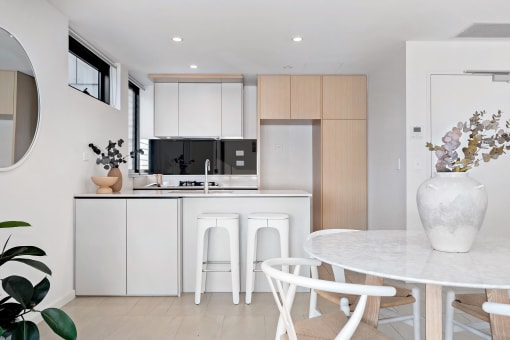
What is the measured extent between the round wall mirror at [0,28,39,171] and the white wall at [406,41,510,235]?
10.5 ft

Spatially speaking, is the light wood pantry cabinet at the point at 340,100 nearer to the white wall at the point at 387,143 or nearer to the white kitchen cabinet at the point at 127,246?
the white wall at the point at 387,143

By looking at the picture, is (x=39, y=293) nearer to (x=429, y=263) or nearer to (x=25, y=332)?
(x=25, y=332)

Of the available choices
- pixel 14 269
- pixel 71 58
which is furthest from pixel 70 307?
pixel 71 58

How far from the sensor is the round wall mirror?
2154mm

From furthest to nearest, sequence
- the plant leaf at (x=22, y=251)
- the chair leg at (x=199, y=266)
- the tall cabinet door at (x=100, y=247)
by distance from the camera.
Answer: the tall cabinet door at (x=100, y=247), the chair leg at (x=199, y=266), the plant leaf at (x=22, y=251)

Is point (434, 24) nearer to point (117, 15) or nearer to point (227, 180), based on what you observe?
point (117, 15)

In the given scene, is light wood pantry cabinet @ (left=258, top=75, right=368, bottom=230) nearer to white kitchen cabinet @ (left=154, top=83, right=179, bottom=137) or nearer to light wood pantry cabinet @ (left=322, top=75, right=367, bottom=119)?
light wood pantry cabinet @ (left=322, top=75, right=367, bottom=119)

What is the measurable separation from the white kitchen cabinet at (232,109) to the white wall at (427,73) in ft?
7.19

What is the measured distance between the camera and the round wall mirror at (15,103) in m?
2.15

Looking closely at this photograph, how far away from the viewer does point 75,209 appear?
10.1 ft

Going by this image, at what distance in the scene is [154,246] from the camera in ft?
10.1

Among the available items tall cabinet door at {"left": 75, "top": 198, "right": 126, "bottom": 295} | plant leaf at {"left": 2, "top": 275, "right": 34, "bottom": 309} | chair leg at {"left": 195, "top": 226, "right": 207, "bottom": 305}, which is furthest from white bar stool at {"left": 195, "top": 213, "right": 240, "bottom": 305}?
plant leaf at {"left": 2, "top": 275, "right": 34, "bottom": 309}

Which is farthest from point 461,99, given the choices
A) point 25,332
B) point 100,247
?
point 25,332

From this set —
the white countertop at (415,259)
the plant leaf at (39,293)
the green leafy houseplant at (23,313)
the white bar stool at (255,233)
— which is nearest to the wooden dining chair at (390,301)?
the white countertop at (415,259)
